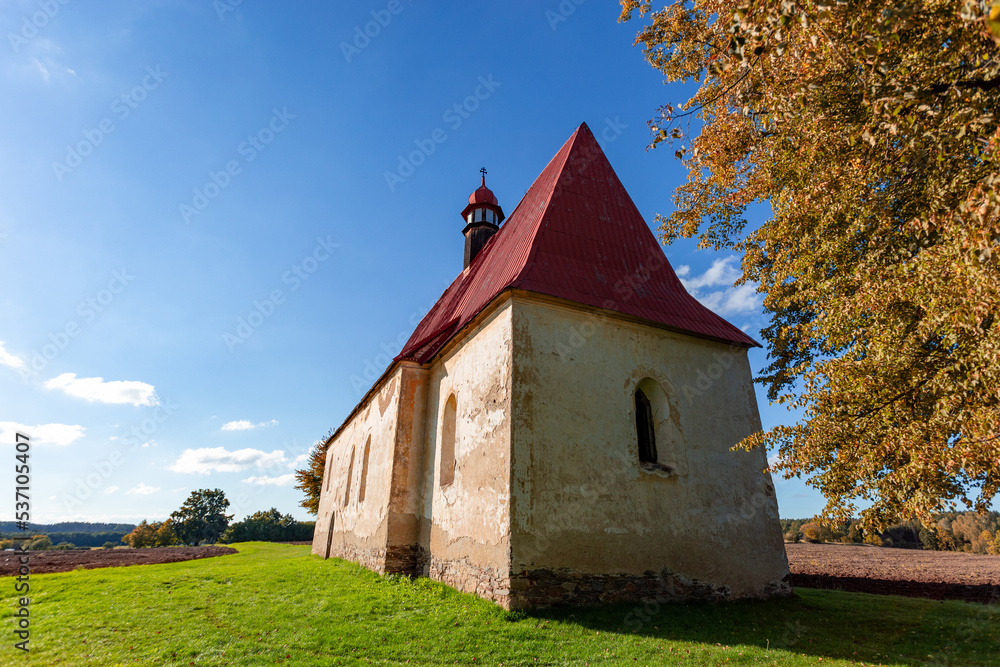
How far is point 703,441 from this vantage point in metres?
9.49

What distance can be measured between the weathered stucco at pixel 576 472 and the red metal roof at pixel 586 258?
0.40 meters

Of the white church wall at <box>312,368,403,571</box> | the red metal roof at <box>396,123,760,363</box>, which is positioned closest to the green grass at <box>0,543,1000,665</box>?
the white church wall at <box>312,368,403,571</box>

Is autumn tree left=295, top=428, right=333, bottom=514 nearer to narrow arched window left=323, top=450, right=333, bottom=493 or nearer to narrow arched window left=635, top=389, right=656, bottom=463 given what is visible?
narrow arched window left=323, top=450, right=333, bottom=493

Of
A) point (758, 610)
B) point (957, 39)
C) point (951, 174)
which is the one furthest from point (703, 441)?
point (957, 39)

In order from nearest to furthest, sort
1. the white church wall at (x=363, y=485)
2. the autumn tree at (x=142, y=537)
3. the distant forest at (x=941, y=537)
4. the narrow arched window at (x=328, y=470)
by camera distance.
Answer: the white church wall at (x=363, y=485) → the narrow arched window at (x=328, y=470) → the distant forest at (x=941, y=537) → the autumn tree at (x=142, y=537)

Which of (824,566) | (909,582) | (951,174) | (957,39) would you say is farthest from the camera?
(824,566)

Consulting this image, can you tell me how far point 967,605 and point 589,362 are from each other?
832 cm

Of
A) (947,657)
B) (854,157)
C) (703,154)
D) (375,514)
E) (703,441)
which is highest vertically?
(703,154)

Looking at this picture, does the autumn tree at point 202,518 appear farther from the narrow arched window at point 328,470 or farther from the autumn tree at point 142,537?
the narrow arched window at point 328,470

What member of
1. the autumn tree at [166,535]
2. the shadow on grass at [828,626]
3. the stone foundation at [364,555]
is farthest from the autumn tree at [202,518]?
the shadow on grass at [828,626]

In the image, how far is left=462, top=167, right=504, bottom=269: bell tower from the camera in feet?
63.8

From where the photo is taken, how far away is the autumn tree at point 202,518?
45.6 m

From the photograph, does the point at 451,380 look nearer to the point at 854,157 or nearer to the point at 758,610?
the point at 758,610

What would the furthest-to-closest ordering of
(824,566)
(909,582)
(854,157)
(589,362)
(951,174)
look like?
(824,566)
(909,582)
(589,362)
(854,157)
(951,174)
